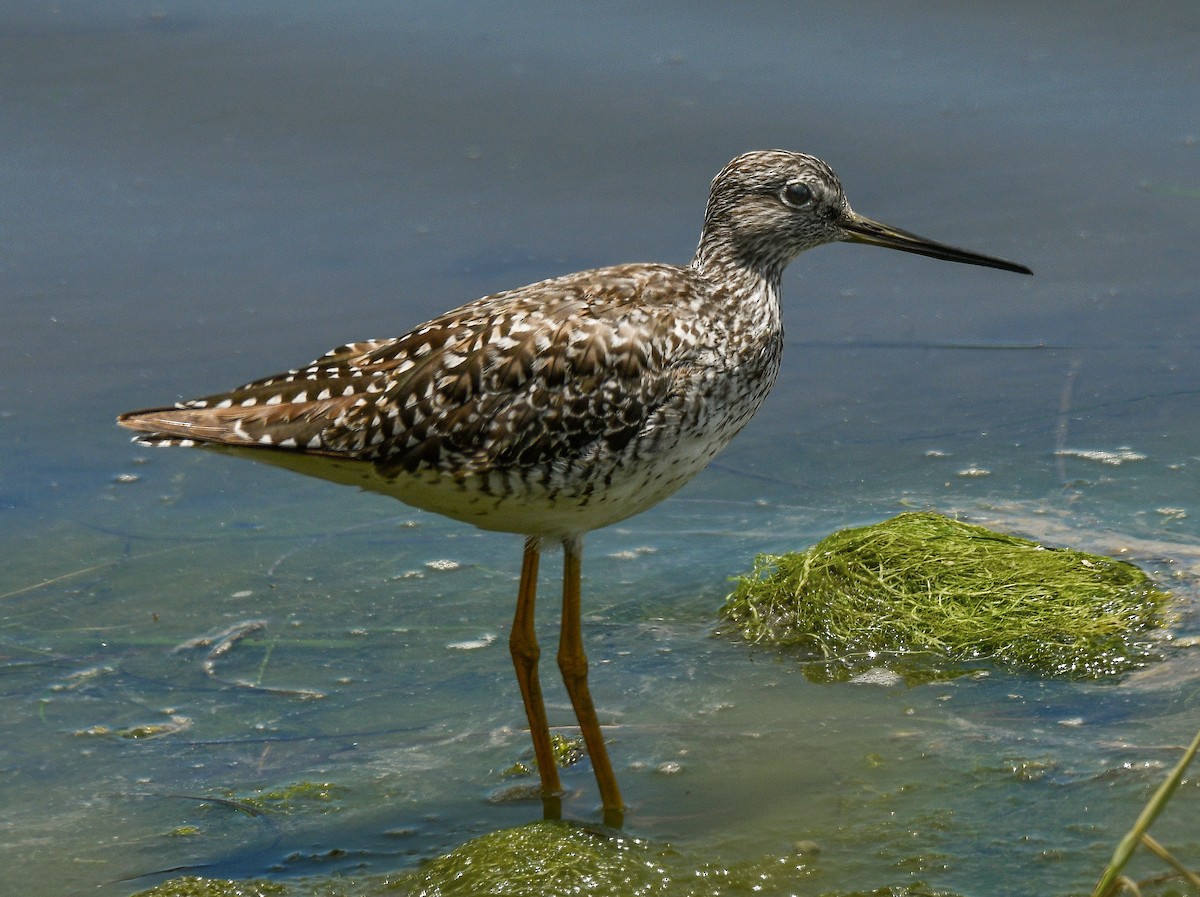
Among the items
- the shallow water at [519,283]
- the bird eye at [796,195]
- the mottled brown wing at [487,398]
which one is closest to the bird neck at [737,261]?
the bird eye at [796,195]

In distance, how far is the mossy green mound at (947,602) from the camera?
19.9 feet

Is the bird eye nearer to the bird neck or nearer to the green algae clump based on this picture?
the bird neck

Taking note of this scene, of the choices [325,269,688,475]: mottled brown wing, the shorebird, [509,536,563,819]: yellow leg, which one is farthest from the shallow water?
[325,269,688,475]: mottled brown wing

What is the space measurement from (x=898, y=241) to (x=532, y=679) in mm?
2129

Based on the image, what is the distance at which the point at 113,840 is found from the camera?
5191 mm


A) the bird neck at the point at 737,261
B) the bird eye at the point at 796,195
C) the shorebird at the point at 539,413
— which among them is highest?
the bird eye at the point at 796,195

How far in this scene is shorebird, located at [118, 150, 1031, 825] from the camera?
Answer: 17.3 feet

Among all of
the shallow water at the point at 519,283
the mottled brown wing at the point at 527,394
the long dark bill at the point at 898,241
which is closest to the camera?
the mottled brown wing at the point at 527,394

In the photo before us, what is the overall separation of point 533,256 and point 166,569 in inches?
121

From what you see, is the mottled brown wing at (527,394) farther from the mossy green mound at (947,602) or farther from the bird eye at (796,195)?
the mossy green mound at (947,602)

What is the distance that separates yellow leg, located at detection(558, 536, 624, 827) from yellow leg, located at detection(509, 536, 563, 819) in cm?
11

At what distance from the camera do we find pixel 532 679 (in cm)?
568

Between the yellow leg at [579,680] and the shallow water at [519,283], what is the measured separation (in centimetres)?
11

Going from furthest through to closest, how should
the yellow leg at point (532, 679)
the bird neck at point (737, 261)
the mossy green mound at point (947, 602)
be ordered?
the mossy green mound at point (947, 602) < the bird neck at point (737, 261) < the yellow leg at point (532, 679)
